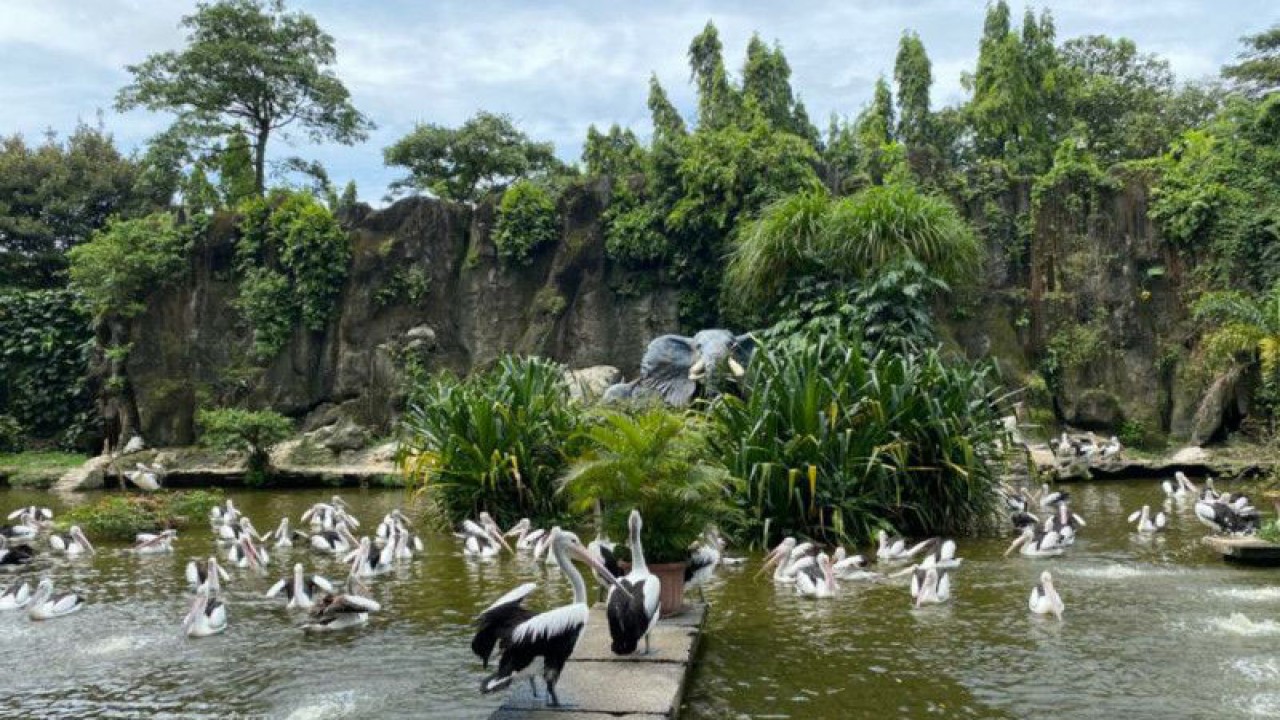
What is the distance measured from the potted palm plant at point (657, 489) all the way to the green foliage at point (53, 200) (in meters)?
24.4

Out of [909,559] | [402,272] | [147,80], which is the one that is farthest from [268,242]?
[909,559]

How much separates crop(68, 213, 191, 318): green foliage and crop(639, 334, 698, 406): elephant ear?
1382 centimetres

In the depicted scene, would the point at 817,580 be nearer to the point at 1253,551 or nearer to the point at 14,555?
the point at 1253,551

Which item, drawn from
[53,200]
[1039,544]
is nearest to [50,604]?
[1039,544]

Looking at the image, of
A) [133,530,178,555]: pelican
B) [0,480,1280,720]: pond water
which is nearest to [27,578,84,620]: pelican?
[0,480,1280,720]: pond water

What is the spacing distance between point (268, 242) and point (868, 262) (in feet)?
49.1

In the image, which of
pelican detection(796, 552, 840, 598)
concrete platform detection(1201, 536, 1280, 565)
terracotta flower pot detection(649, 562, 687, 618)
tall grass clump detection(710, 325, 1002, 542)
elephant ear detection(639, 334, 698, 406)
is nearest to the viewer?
terracotta flower pot detection(649, 562, 687, 618)

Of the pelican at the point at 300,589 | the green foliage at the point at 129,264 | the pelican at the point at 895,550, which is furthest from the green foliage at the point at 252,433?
the pelican at the point at 895,550

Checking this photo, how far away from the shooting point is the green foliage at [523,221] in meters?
22.3

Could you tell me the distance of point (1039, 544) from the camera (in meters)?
9.28

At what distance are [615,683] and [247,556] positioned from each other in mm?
6155

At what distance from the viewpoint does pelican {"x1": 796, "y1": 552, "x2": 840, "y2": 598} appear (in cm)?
777

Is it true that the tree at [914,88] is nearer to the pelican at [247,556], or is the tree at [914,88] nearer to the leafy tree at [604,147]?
the leafy tree at [604,147]

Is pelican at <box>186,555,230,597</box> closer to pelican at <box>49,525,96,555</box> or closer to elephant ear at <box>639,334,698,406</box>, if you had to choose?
pelican at <box>49,525,96,555</box>
